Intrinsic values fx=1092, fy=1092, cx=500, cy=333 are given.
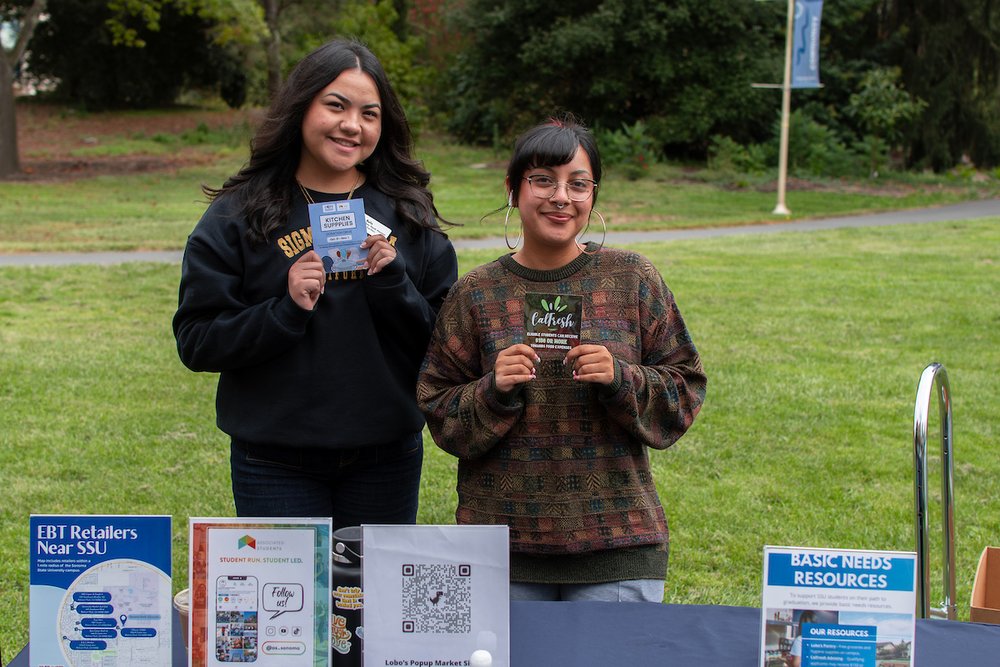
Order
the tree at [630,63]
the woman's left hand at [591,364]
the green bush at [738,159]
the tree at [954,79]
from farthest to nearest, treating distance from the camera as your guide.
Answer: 1. the tree at [630,63]
2. the tree at [954,79]
3. the green bush at [738,159]
4. the woman's left hand at [591,364]

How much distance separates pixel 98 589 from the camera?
72.9 inches

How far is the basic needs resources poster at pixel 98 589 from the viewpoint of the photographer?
1844mm

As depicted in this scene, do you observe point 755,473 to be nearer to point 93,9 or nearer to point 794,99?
point 794,99

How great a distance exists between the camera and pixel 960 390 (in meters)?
6.88

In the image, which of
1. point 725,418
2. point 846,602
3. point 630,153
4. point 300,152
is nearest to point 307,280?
point 300,152

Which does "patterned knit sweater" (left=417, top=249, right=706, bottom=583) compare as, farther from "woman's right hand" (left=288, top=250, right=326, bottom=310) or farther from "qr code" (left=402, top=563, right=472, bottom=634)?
"qr code" (left=402, top=563, right=472, bottom=634)

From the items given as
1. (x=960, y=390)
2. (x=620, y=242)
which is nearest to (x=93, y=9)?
(x=620, y=242)

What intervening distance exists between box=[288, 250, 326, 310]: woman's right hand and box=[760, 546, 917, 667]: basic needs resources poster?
1028 mm

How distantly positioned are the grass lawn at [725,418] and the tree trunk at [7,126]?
12.0m

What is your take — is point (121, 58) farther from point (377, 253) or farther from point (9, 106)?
point (377, 253)

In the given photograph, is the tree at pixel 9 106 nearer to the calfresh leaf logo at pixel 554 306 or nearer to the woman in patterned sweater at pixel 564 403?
the woman in patterned sweater at pixel 564 403

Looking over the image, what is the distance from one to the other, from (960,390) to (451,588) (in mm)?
5837

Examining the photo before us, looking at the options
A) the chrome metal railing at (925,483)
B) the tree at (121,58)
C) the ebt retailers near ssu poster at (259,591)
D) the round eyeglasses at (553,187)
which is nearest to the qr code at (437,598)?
the ebt retailers near ssu poster at (259,591)

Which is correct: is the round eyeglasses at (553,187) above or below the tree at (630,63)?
below
